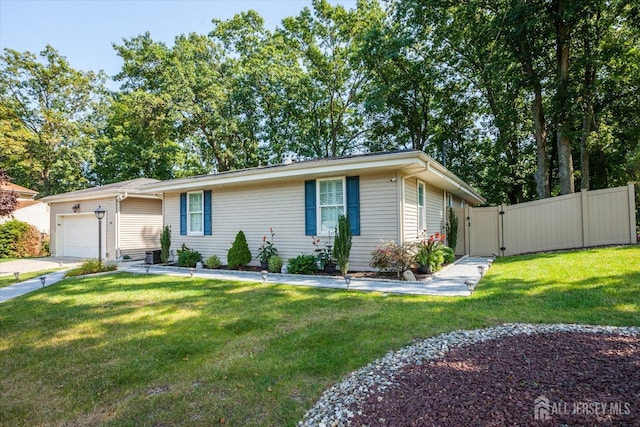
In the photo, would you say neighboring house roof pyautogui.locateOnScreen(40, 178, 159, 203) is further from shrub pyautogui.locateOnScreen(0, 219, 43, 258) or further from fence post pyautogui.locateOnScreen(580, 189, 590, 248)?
fence post pyautogui.locateOnScreen(580, 189, 590, 248)

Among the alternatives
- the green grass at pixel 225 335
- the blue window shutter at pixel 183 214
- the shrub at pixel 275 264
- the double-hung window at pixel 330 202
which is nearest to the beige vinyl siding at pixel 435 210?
the double-hung window at pixel 330 202

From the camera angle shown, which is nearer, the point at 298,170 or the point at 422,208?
the point at 298,170

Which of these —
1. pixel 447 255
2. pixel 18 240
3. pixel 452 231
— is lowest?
pixel 447 255

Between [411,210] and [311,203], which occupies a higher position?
[311,203]

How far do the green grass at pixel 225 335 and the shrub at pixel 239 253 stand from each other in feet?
7.35

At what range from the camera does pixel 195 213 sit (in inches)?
428

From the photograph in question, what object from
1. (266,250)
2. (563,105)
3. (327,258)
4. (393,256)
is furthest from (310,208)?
(563,105)

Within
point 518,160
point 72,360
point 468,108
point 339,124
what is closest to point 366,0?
point 339,124

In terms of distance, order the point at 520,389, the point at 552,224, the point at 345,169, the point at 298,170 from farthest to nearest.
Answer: the point at 552,224 → the point at 298,170 → the point at 345,169 → the point at 520,389

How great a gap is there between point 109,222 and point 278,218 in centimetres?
792

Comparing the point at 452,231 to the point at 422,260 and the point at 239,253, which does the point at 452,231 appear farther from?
the point at 239,253

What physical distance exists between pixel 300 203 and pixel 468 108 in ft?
47.4

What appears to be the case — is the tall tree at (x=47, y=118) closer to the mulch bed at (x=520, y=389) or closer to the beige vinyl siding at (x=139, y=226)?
the beige vinyl siding at (x=139, y=226)

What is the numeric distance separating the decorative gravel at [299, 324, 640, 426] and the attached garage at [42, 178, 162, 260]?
11.9 meters
